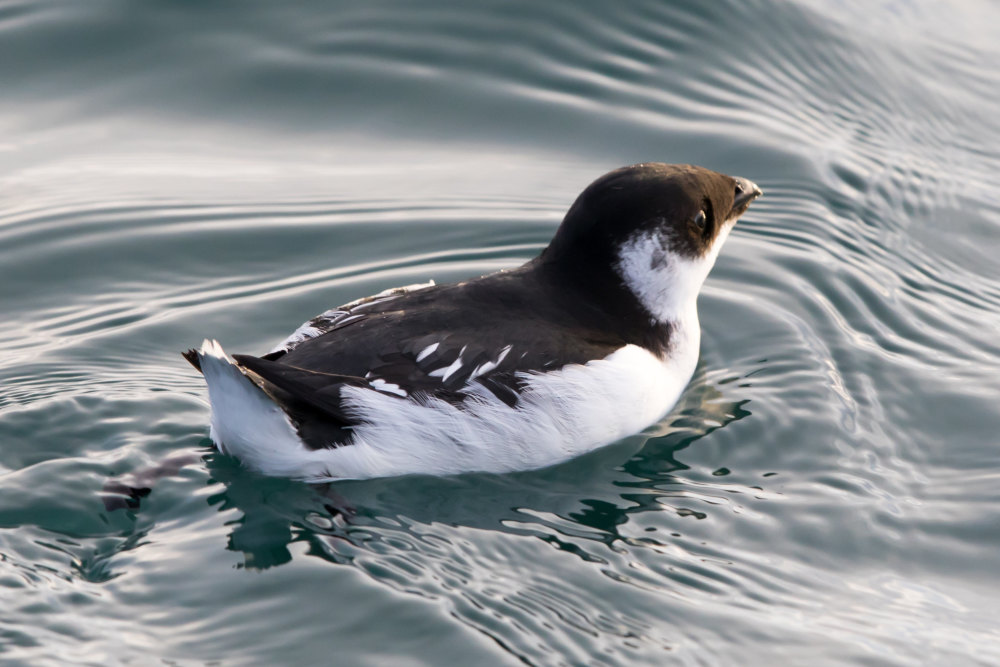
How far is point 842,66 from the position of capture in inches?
374

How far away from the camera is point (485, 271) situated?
7598 millimetres

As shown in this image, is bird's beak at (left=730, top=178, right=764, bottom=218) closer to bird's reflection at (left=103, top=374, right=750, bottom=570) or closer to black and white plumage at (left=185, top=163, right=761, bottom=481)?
black and white plumage at (left=185, top=163, right=761, bottom=481)

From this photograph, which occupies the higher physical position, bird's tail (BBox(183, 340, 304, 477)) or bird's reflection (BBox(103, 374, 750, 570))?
bird's tail (BBox(183, 340, 304, 477))

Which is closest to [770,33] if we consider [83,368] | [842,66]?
[842,66]

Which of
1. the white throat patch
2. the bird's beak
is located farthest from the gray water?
the bird's beak

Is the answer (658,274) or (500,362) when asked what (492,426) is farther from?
(658,274)

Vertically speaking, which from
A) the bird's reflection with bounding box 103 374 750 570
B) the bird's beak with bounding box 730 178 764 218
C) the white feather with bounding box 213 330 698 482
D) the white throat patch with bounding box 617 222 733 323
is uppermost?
the bird's beak with bounding box 730 178 764 218

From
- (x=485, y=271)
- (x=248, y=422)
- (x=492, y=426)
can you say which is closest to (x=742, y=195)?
(x=485, y=271)

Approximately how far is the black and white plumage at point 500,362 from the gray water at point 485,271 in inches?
7.4

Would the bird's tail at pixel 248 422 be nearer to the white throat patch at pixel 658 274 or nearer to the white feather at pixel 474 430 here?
the white feather at pixel 474 430

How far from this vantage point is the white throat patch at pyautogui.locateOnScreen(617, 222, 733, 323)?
5953 mm

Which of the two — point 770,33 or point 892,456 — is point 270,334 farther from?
point 770,33

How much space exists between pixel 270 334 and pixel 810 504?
3095 mm

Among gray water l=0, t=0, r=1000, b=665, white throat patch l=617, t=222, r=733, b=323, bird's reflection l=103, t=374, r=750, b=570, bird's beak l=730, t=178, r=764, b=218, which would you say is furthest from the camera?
bird's beak l=730, t=178, r=764, b=218
